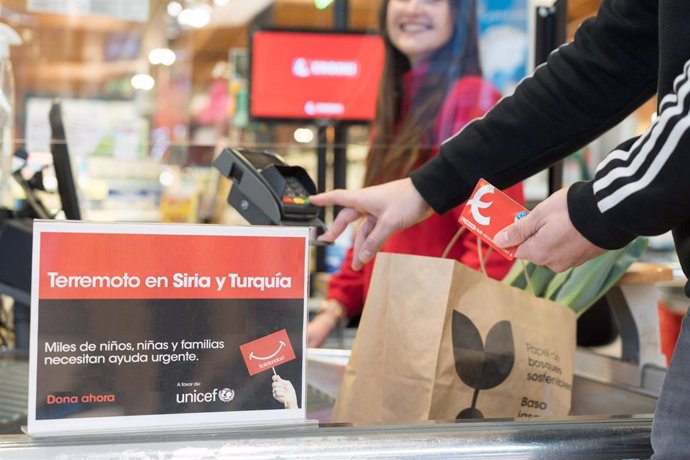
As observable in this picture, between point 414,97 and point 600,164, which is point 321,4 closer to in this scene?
point 414,97

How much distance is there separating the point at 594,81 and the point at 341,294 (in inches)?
45.3

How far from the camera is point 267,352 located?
3.13ft

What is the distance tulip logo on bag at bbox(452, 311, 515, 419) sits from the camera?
48.3 inches

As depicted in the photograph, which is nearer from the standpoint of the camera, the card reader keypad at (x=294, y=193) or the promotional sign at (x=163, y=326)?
the promotional sign at (x=163, y=326)

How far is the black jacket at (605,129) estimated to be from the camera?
0.81 metres

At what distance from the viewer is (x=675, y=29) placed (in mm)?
843

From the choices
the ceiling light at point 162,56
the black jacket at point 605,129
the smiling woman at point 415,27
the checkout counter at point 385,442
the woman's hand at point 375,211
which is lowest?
the checkout counter at point 385,442

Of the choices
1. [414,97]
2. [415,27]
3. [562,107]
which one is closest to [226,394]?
[562,107]

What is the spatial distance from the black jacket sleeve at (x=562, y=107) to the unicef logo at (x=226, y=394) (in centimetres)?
45

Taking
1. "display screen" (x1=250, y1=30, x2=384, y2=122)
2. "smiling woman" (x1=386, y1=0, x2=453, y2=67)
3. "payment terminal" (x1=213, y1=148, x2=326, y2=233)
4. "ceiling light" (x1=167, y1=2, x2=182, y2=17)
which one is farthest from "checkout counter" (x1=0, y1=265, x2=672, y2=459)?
"ceiling light" (x1=167, y1=2, x2=182, y2=17)

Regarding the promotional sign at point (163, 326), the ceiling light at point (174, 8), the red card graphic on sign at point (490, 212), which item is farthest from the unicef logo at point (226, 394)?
the ceiling light at point (174, 8)

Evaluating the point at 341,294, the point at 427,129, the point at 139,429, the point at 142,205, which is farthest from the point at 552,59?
the point at 142,205

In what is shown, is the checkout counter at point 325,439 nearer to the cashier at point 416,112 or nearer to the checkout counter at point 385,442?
the checkout counter at point 385,442

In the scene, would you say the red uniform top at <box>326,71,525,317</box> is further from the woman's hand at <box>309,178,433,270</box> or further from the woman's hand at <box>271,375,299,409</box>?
the woman's hand at <box>271,375,299,409</box>
